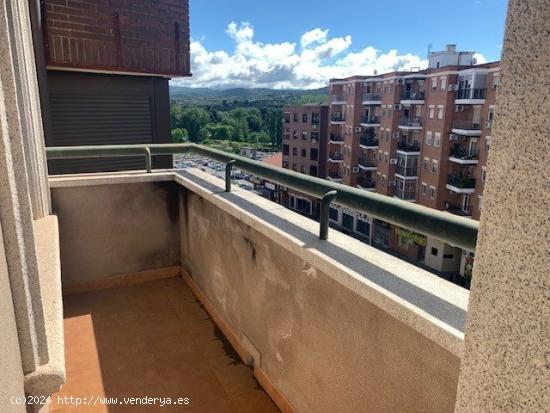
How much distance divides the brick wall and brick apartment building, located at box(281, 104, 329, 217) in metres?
35.3

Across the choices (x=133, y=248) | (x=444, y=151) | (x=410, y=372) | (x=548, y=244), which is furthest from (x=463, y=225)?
(x=444, y=151)

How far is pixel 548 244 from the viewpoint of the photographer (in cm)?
79

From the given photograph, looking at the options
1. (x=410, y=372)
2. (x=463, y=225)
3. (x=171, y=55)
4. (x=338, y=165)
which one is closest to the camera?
(x=463, y=225)

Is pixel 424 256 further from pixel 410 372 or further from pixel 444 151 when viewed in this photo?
pixel 410 372

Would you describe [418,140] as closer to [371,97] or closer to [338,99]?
[371,97]

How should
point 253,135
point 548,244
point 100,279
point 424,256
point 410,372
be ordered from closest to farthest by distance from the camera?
point 548,244
point 410,372
point 100,279
point 424,256
point 253,135

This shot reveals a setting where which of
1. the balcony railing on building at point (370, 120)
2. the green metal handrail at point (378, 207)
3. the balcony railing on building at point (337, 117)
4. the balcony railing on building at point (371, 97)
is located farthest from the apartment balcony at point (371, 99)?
the green metal handrail at point (378, 207)

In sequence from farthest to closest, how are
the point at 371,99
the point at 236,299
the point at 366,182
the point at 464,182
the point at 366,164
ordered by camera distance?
the point at 366,182 → the point at 366,164 → the point at 371,99 → the point at 464,182 → the point at 236,299

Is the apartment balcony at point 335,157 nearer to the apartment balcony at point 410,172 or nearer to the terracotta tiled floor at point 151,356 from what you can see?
the apartment balcony at point 410,172

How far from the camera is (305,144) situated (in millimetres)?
45375

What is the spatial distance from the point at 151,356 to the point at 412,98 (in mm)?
33494

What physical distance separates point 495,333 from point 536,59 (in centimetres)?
59

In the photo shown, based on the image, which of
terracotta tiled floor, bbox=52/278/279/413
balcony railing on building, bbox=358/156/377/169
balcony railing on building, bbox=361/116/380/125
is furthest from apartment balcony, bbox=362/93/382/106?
terracotta tiled floor, bbox=52/278/279/413

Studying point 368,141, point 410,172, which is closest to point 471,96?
point 410,172
